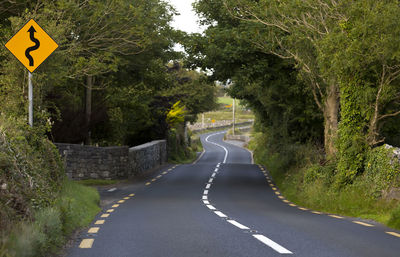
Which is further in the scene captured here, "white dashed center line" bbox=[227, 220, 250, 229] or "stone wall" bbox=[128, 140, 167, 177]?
"stone wall" bbox=[128, 140, 167, 177]

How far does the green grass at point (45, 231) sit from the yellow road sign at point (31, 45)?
10.3ft

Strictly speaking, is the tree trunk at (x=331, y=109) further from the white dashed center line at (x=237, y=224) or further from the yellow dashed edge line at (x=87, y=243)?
the yellow dashed edge line at (x=87, y=243)

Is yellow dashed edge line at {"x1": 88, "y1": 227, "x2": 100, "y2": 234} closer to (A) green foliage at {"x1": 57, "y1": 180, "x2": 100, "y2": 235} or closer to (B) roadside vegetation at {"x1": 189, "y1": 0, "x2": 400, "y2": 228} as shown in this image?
(A) green foliage at {"x1": 57, "y1": 180, "x2": 100, "y2": 235}

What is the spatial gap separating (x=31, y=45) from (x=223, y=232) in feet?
19.1

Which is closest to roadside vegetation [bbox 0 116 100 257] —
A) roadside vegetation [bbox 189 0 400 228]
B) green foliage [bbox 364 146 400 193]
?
roadside vegetation [bbox 189 0 400 228]

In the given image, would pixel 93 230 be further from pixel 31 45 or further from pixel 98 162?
pixel 98 162

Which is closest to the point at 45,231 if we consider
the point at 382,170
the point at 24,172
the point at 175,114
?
the point at 24,172

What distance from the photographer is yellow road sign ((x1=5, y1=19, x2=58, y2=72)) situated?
11875mm

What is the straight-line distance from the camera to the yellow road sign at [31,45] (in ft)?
39.0

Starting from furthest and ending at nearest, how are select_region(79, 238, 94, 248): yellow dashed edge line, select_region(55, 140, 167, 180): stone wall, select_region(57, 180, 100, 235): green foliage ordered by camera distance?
1. select_region(55, 140, 167, 180): stone wall
2. select_region(57, 180, 100, 235): green foliage
3. select_region(79, 238, 94, 248): yellow dashed edge line

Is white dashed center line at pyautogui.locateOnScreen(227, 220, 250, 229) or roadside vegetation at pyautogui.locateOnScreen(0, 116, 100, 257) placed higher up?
roadside vegetation at pyautogui.locateOnScreen(0, 116, 100, 257)

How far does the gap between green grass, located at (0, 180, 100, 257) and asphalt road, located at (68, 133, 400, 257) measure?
311 mm

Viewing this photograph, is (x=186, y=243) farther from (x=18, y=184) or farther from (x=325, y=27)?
(x=325, y=27)

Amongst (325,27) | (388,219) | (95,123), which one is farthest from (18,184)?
(95,123)
